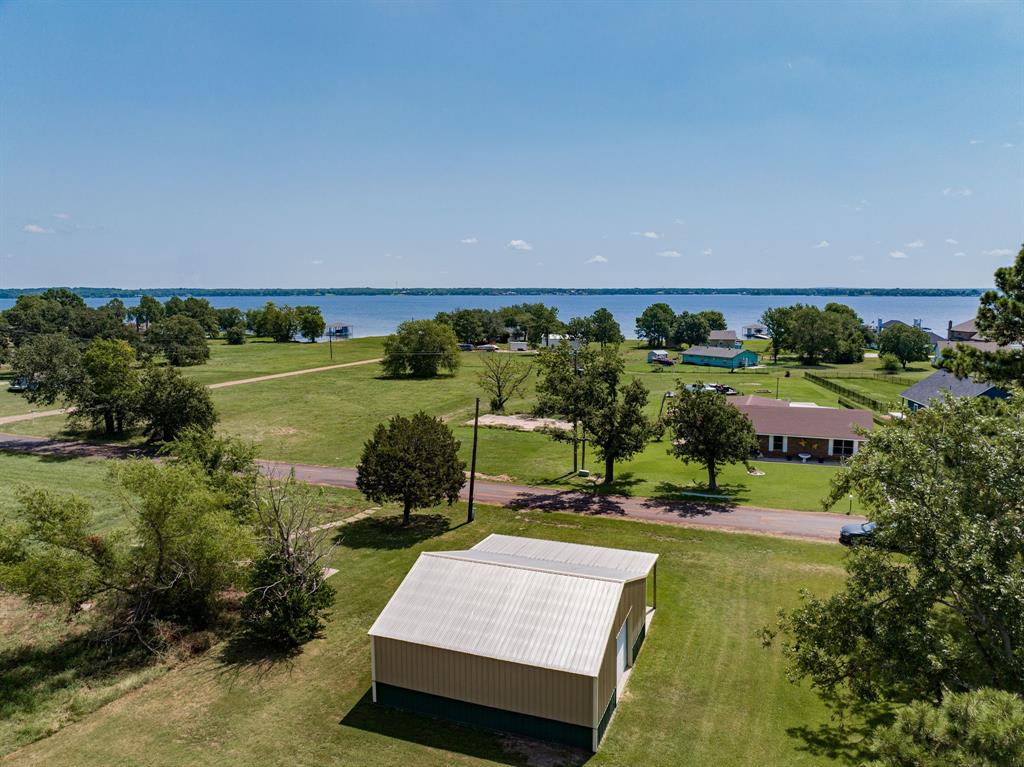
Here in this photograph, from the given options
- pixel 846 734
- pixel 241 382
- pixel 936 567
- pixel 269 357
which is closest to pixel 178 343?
pixel 269 357

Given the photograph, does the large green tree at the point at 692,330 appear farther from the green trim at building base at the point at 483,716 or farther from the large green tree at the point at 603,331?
the green trim at building base at the point at 483,716

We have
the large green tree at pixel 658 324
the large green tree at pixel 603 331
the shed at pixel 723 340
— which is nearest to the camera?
the shed at pixel 723 340

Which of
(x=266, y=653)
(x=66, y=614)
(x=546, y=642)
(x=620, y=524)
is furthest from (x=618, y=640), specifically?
(x=66, y=614)

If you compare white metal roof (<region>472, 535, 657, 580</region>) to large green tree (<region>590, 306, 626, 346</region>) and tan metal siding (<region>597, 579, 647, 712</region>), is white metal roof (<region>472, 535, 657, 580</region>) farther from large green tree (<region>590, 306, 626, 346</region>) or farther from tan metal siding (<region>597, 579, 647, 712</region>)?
large green tree (<region>590, 306, 626, 346</region>)

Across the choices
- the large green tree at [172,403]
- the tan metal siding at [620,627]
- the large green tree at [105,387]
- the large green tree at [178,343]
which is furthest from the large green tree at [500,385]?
the large green tree at [178,343]

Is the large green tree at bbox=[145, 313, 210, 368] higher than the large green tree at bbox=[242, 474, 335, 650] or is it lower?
higher

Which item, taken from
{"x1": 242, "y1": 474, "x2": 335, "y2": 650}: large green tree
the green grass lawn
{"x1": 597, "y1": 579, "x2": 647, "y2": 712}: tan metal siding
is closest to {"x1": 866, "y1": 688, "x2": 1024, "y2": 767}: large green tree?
{"x1": 597, "y1": 579, "x2": 647, "y2": 712}: tan metal siding
